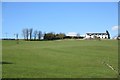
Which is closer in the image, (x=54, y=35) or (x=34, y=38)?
(x=34, y=38)

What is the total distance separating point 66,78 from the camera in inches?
722

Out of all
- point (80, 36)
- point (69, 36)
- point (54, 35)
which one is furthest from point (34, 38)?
point (80, 36)

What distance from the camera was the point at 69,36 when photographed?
182875mm

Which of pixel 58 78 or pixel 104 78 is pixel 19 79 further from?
pixel 104 78

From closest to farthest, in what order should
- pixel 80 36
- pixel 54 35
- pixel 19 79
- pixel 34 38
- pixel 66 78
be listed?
1. pixel 19 79
2. pixel 66 78
3. pixel 34 38
4. pixel 54 35
5. pixel 80 36

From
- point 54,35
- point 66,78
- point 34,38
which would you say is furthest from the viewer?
point 54,35

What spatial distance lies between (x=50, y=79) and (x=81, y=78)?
6.45ft

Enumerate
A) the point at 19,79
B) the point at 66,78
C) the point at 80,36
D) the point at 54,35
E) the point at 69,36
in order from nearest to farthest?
the point at 19,79 < the point at 66,78 < the point at 54,35 < the point at 69,36 < the point at 80,36

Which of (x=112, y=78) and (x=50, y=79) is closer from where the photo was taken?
(x=50, y=79)

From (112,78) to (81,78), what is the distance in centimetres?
194

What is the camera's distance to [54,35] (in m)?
162

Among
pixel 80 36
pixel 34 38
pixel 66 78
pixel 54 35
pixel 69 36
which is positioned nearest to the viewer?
pixel 66 78

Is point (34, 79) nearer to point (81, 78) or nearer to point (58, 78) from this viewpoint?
point (58, 78)

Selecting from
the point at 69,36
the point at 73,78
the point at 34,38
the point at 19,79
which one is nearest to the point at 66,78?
the point at 73,78
